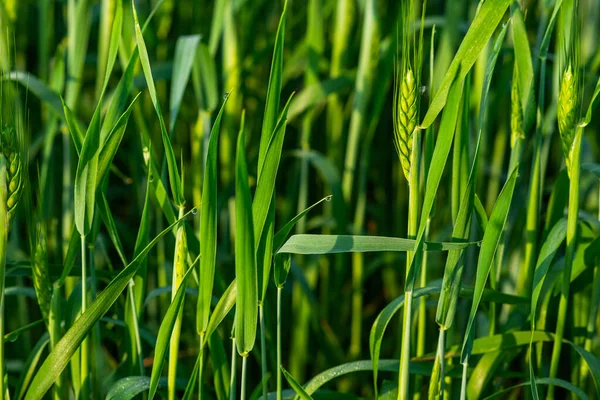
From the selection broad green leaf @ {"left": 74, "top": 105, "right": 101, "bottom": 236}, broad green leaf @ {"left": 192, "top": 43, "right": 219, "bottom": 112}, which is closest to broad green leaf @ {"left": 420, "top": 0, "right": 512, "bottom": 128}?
broad green leaf @ {"left": 74, "top": 105, "right": 101, "bottom": 236}

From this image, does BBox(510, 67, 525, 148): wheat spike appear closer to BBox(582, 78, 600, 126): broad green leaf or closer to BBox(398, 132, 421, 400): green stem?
BBox(582, 78, 600, 126): broad green leaf

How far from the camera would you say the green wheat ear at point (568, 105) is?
2.55 feet

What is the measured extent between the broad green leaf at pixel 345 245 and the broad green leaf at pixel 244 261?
0.05 metres

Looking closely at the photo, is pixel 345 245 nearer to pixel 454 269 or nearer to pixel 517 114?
pixel 454 269

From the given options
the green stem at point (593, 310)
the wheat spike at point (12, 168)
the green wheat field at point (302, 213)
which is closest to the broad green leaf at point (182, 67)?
the green wheat field at point (302, 213)

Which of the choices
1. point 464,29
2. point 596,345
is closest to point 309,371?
point 596,345

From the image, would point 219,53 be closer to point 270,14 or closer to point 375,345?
point 270,14

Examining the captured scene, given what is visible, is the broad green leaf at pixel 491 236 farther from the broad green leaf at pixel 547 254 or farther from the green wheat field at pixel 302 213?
the broad green leaf at pixel 547 254

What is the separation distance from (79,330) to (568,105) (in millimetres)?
546

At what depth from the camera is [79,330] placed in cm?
77

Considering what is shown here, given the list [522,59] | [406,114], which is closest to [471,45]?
[406,114]

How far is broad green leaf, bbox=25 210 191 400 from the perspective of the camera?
0.75 metres

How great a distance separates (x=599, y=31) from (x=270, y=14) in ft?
2.60

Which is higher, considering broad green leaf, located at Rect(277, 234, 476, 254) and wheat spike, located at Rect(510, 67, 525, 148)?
wheat spike, located at Rect(510, 67, 525, 148)
